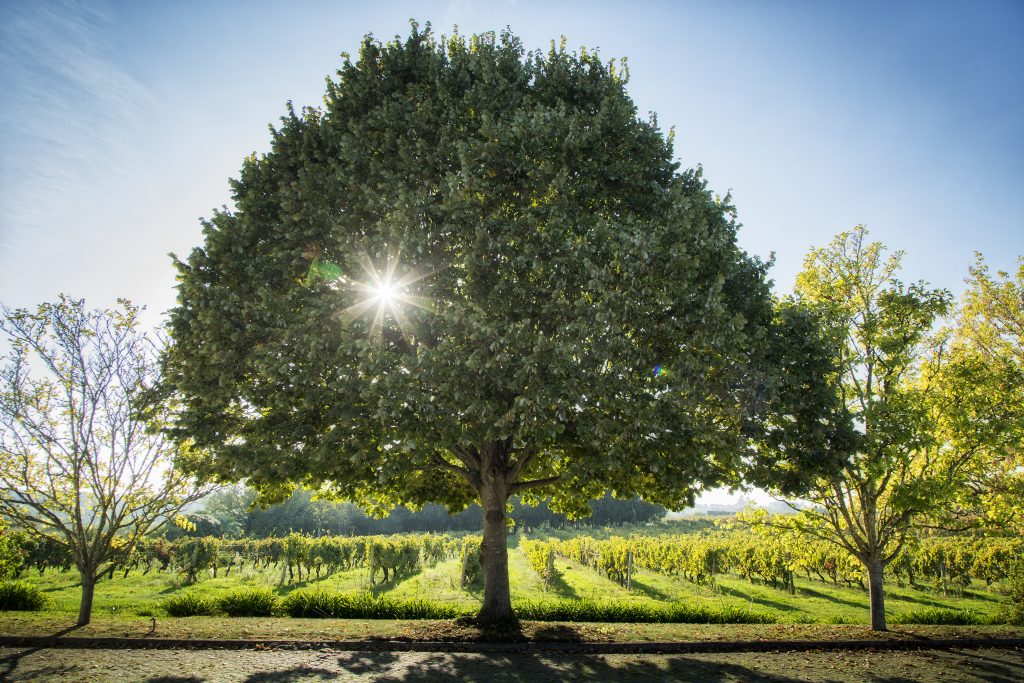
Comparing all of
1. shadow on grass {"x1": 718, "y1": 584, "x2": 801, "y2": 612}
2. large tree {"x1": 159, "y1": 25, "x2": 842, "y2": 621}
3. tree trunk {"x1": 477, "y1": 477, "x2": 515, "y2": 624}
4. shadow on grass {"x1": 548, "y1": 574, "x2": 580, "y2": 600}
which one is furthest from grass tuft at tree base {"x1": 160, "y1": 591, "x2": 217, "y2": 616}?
shadow on grass {"x1": 718, "y1": 584, "x2": 801, "y2": 612}

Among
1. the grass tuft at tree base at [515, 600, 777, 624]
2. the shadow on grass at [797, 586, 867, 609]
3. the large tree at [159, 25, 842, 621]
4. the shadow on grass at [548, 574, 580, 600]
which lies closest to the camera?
the large tree at [159, 25, 842, 621]

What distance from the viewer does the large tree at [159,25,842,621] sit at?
409 inches

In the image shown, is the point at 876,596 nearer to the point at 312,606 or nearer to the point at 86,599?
the point at 312,606

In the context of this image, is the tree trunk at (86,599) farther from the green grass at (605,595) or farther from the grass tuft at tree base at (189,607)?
the green grass at (605,595)

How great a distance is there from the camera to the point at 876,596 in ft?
47.1

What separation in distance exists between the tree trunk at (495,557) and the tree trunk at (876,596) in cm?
1047

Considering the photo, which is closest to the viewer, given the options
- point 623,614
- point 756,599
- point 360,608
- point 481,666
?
point 481,666

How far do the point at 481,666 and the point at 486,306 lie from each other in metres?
7.35

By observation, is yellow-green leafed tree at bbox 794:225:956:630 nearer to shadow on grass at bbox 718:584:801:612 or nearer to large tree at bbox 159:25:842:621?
large tree at bbox 159:25:842:621

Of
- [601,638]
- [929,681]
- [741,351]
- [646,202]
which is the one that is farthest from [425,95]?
[929,681]

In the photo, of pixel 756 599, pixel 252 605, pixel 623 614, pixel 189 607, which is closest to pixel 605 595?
pixel 756 599

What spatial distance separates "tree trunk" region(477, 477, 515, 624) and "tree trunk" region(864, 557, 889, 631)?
Answer: 1047cm

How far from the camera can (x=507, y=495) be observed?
14680 millimetres

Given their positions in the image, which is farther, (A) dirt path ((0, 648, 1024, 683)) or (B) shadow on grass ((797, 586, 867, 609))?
(B) shadow on grass ((797, 586, 867, 609))
